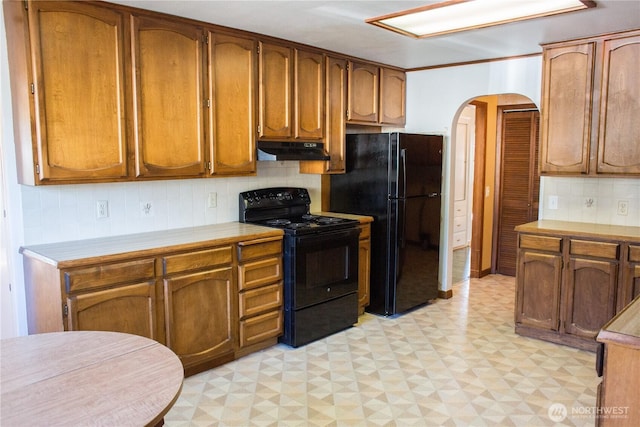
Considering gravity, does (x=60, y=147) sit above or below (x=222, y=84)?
below

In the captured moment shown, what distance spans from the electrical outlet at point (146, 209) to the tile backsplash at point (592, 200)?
329 centimetres

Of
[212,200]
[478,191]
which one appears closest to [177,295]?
[212,200]

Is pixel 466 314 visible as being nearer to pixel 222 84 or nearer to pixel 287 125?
pixel 287 125

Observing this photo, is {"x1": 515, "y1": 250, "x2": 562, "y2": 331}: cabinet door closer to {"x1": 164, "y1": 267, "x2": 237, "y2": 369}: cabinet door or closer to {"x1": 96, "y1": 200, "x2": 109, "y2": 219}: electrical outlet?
{"x1": 164, "y1": 267, "x2": 237, "y2": 369}: cabinet door

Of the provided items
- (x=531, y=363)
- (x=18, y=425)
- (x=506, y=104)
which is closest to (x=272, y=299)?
(x=531, y=363)

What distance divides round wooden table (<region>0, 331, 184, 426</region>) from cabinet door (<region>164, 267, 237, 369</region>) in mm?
1282

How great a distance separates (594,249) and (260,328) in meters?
2.49

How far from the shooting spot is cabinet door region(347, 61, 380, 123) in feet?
15.2

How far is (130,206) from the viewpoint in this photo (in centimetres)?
347

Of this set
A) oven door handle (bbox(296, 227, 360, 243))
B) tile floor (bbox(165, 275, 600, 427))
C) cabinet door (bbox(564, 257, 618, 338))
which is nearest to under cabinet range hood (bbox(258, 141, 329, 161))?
oven door handle (bbox(296, 227, 360, 243))

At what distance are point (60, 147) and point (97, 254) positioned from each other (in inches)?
25.7

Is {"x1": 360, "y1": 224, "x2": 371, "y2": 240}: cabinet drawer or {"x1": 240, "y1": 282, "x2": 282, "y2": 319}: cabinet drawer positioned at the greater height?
{"x1": 360, "y1": 224, "x2": 371, "y2": 240}: cabinet drawer

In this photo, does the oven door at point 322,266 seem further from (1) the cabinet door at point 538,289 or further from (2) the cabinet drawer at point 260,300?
(1) the cabinet door at point 538,289

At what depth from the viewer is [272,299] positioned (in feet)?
12.3
